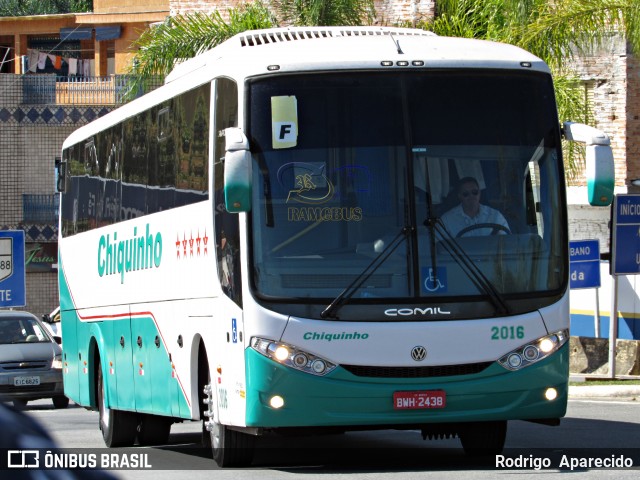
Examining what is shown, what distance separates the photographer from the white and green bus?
31.1ft

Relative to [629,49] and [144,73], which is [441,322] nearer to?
[144,73]

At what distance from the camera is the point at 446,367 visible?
9609mm

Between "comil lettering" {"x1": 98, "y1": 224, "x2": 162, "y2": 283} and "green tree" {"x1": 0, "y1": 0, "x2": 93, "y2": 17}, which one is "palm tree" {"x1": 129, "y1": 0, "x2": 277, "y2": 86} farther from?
"green tree" {"x1": 0, "y1": 0, "x2": 93, "y2": 17}

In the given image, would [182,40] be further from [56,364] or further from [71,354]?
[71,354]

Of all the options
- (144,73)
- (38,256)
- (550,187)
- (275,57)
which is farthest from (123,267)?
(38,256)

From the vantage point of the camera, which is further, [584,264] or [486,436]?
[584,264]

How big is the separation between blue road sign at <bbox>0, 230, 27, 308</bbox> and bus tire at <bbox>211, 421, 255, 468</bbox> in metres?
19.6

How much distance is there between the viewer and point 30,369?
23688mm

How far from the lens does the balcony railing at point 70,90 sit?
47312 mm

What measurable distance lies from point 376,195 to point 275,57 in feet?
4.26

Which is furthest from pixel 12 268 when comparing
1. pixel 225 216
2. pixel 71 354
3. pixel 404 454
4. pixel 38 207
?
pixel 225 216

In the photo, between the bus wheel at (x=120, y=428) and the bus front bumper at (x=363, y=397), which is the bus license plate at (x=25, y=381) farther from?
the bus front bumper at (x=363, y=397)

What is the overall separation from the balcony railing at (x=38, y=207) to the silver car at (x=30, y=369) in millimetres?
22771

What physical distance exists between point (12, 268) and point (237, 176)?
20884mm
